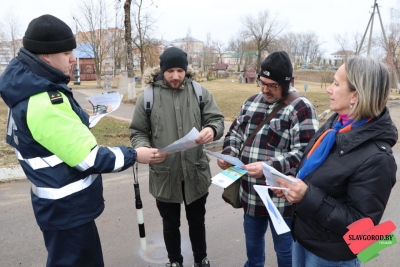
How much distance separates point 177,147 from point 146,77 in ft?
2.76

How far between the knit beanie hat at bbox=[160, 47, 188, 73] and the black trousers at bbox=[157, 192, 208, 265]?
1.19 meters

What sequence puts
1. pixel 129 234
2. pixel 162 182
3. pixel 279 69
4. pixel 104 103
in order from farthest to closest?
1. pixel 129 234
2. pixel 162 182
3. pixel 104 103
4. pixel 279 69

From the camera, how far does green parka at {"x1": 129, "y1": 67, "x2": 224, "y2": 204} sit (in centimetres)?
276

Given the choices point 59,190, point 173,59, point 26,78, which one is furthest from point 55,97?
point 173,59

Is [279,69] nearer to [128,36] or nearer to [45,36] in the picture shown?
[45,36]

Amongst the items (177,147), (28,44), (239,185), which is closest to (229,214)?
(239,185)

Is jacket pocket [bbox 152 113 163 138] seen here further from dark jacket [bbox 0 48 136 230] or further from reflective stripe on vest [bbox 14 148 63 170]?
reflective stripe on vest [bbox 14 148 63 170]

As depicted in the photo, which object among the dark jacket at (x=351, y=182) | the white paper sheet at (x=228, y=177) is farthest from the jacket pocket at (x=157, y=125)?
the dark jacket at (x=351, y=182)

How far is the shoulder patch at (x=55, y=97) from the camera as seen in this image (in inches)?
69.6

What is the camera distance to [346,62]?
1.77m

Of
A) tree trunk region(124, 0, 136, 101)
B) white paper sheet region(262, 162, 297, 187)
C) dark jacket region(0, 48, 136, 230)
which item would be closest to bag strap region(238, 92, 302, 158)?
white paper sheet region(262, 162, 297, 187)

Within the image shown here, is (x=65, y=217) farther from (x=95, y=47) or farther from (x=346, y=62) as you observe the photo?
(x=95, y=47)

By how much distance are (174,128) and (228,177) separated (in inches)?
28.0

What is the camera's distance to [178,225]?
9.85ft
